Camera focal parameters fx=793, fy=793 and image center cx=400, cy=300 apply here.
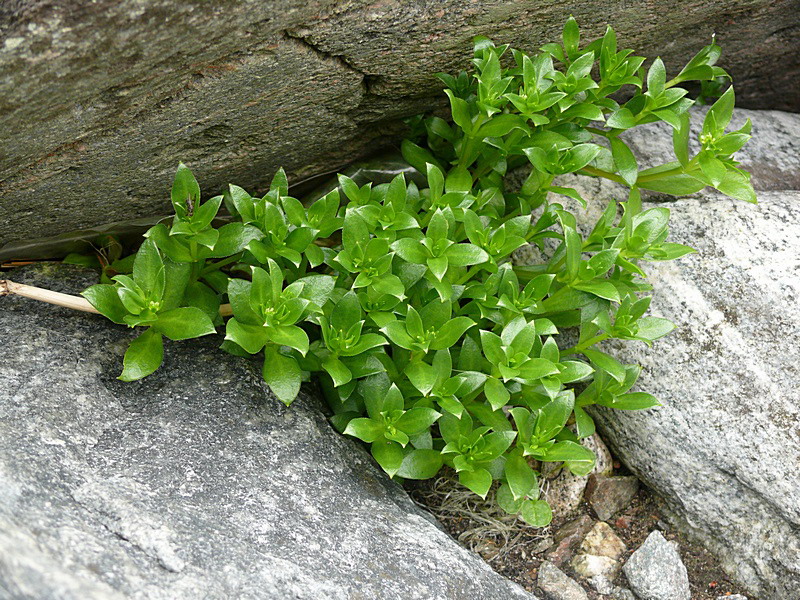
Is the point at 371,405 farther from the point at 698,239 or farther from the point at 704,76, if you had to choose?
the point at 704,76

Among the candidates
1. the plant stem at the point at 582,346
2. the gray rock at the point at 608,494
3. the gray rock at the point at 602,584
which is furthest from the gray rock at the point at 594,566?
the plant stem at the point at 582,346

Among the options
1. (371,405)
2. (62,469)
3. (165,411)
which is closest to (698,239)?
(371,405)

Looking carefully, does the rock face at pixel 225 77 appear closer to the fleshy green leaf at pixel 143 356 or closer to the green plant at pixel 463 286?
the green plant at pixel 463 286

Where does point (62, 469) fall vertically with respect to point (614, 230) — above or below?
above

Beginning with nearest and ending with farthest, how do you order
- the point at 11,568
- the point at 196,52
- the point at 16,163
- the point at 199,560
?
the point at 11,568 → the point at 199,560 → the point at 196,52 → the point at 16,163

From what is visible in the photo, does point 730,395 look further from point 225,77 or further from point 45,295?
point 45,295

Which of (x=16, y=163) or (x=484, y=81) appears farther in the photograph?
(x=484, y=81)

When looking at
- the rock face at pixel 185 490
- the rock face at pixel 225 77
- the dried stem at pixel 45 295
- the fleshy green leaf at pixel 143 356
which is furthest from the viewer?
the dried stem at pixel 45 295
